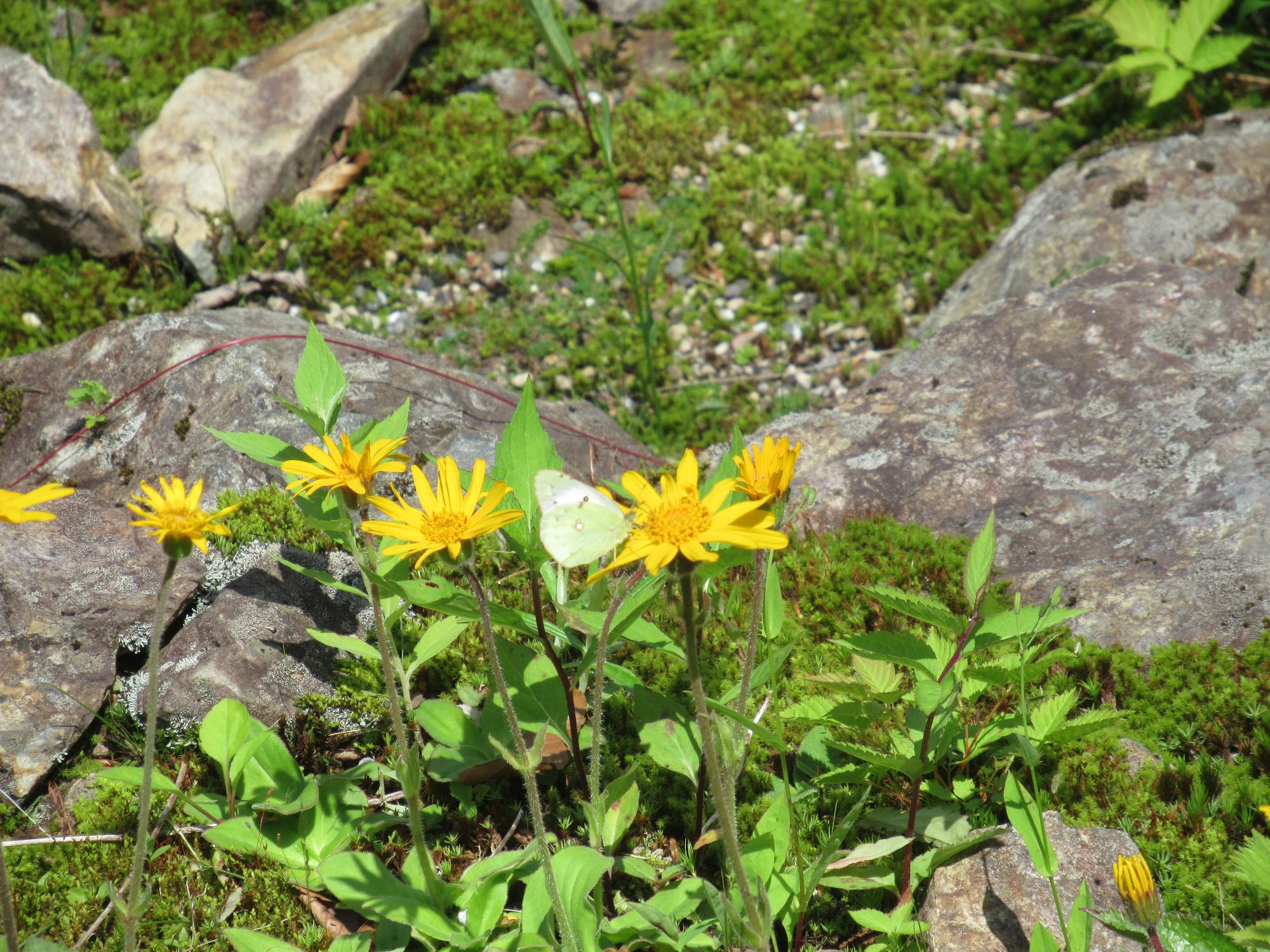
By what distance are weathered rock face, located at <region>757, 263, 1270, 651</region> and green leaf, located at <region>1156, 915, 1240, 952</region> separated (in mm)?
1160

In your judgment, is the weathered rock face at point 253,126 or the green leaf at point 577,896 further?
the weathered rock face at point 253,126

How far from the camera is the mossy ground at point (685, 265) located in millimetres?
2711

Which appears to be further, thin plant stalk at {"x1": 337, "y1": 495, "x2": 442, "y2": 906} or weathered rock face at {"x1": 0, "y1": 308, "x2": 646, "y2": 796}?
weathered rock face at {"x1": 0, "y1": 308, "x2": 646, "y2": 796}

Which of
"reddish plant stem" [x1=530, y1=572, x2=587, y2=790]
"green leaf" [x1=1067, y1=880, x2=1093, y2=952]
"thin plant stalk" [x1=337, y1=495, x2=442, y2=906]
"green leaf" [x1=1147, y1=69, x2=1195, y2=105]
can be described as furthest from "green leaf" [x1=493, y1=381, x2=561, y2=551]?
"green leaf" [x1=1147, y1=69, x2=1195, y2=105]

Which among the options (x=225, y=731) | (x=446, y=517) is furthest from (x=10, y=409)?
(x=446, y=517)

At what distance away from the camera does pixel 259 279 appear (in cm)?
621

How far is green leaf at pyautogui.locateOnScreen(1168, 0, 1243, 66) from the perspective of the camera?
Result: 6.06 metres

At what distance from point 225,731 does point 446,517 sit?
1.13m

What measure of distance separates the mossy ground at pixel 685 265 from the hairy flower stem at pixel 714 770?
75 cm

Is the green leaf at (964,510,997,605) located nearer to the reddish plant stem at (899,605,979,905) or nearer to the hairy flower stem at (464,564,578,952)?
the reddish plant stem at (899,605,979,905)

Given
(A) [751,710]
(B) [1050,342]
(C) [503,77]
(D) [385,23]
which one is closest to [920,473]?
(B) [1050,342]

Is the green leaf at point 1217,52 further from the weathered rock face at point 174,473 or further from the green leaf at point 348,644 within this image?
the green leaf at point 348,644

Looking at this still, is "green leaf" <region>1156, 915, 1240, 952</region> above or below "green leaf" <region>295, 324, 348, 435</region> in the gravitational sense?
below

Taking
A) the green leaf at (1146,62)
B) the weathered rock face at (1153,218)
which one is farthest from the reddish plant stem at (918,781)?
the green leaf at (1146,62)
